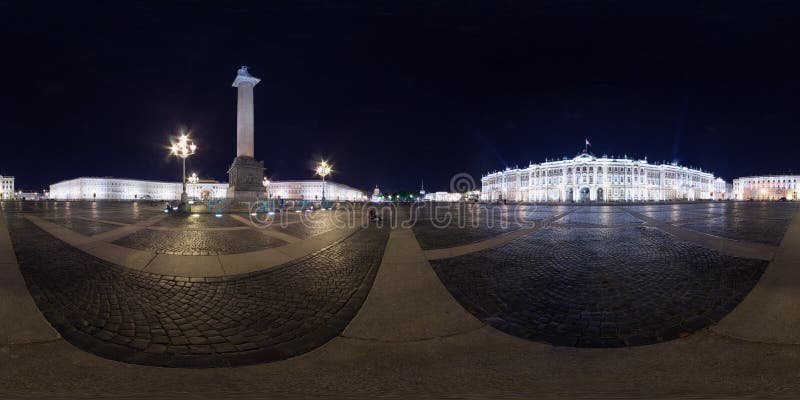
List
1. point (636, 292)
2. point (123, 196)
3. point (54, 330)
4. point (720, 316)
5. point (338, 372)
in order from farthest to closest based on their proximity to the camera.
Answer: point (123, 196) → point (636, 292) → point (720, 316) → point (54, 330) → point (338, 372)

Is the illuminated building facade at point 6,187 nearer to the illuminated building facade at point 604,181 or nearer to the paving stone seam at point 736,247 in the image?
the illuminated building facade at point 604,181

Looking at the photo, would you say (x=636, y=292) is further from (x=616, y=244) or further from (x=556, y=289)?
(x=616, y=244)

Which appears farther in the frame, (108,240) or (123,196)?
(123,196)

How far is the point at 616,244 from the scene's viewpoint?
33.6 feet

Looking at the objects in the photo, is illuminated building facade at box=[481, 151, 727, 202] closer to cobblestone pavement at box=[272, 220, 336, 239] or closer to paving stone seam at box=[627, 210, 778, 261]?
paving stone seam at box=[627, 210, 778, 261]

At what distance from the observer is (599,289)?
541 centimetres

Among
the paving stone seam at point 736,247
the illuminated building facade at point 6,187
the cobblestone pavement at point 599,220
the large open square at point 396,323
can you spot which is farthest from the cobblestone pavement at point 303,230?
the illuminated building facade at point 6,187

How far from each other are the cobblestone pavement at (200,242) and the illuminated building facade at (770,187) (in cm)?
17313

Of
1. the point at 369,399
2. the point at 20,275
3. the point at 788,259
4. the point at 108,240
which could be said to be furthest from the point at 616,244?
the point at 108,240

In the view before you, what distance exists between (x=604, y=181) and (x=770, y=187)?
3453 inches

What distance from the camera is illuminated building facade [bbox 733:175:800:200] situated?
12281 cm

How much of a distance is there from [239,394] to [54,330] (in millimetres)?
2599

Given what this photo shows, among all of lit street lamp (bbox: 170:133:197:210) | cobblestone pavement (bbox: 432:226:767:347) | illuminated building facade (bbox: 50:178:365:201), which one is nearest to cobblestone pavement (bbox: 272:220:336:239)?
cobblestone pavement (bbox: 432:226:767:347)

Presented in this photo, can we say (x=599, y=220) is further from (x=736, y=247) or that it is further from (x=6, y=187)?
(x=6, y=187)
